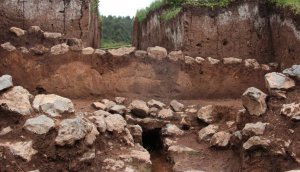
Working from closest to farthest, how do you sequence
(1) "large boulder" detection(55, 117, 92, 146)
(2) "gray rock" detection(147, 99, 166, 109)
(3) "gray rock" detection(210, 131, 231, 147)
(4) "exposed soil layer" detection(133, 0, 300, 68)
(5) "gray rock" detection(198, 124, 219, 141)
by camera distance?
(1) "large boulder" detection(55, 117, 92, 146), (3) "gray rock" detection(210, 131, 231, 147), (5) "gray rock" detection(198, 124, 219, 141), (2) "gray rock" detection(147, 99, 166, 109), (4) "exposed soil layer" detection(133, 0, 300, 68)

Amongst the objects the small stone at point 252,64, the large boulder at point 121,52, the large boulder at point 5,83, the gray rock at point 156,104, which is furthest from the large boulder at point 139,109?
the small stone at point 252,64

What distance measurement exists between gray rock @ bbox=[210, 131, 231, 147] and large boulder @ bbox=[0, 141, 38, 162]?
2263mm

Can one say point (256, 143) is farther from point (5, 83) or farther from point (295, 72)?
point (5, 83)

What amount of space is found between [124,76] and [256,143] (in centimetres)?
267

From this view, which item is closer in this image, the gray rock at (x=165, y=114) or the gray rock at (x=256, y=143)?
the gray rock at (x=256, y=143)

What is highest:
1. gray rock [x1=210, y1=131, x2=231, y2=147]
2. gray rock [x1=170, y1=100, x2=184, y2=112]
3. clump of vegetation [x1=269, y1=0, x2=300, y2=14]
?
clump of vegetation [x1=269, y1=0, x2=300, y2=14]

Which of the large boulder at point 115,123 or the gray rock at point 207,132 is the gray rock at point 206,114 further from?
the large boulder at point 115,123

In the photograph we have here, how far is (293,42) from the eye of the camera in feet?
25.7

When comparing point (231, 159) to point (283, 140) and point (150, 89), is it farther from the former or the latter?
point (150, 89)

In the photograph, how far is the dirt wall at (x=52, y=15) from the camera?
7938mm

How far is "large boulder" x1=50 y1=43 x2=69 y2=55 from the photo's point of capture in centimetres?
715

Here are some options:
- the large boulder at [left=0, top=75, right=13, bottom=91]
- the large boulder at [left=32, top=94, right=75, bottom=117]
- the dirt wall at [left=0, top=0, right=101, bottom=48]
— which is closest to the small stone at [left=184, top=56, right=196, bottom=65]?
the dirt wall at [left=0, top=0, right=101, bottom=48]

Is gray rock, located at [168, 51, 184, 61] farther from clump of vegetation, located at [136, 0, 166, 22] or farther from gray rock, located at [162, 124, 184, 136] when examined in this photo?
clump of vegetation, located at [136, 0, 166, 22]

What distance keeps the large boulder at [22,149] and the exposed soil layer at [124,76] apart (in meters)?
2.12
